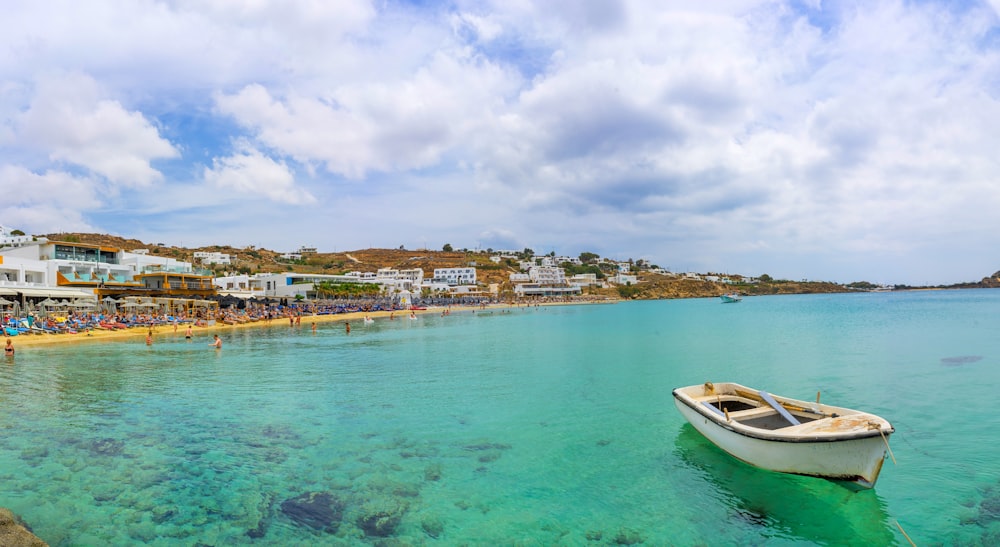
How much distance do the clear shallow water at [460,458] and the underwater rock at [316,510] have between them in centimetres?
4

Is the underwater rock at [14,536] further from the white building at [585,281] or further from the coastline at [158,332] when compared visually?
the white building at [585,281]

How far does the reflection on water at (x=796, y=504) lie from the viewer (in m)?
8.04

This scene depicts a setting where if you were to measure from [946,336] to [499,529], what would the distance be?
4224 centimetres

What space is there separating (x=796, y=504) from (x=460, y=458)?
Result: 670 cm

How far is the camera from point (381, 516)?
8438 millimetres

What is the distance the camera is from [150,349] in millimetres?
31469

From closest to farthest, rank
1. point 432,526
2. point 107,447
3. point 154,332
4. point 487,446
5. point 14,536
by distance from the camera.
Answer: point 14,536, point 432,526, point 107,447, point 487,446, point 154,332

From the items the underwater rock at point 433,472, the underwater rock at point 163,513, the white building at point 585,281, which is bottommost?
the underwater rock at point 433,472

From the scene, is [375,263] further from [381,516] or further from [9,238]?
[381,516]

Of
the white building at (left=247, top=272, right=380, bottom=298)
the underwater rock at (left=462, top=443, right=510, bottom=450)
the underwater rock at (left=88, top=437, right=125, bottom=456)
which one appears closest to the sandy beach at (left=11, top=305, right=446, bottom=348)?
the white building at (left=247, top=272, right=380, bottom=298)

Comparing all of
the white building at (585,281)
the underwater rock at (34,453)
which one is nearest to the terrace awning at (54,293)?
the underwater rock at (34,453)

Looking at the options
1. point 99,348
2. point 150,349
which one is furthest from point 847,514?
point 99,348

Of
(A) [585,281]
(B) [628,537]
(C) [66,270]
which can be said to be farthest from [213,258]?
(B) [628,537]

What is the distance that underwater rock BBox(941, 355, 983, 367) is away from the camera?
22891mm
